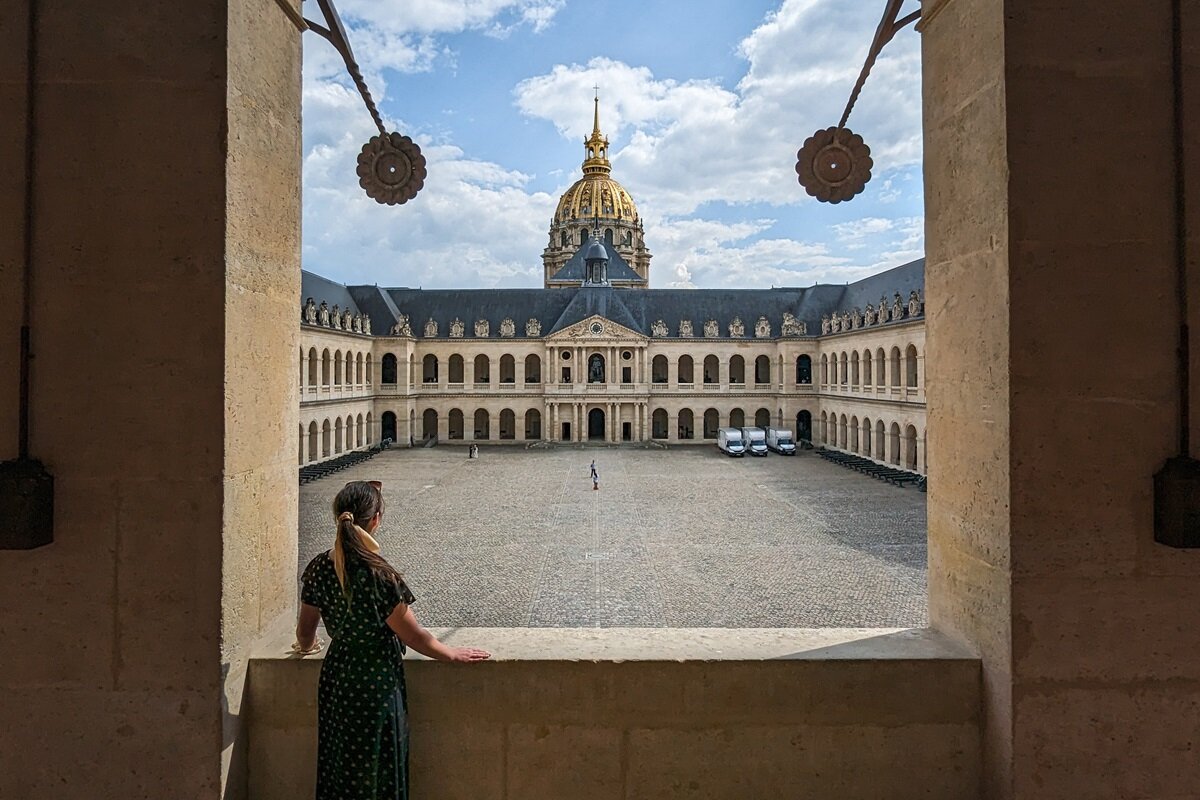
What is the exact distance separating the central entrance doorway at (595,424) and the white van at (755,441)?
1411cm

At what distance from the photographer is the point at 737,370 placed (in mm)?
62125

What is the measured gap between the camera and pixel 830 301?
6019 centimetres

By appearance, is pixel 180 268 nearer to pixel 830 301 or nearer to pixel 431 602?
pixel 431 602

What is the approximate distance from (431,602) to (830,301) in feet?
170

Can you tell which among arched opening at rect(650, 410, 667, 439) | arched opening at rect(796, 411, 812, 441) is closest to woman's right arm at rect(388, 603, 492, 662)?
arched opening at rect(796, 411, 812, 441)

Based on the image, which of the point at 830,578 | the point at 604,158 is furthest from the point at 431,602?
the point at 604,158

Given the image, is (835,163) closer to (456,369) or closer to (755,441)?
(755,441)

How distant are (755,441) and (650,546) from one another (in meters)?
31.1

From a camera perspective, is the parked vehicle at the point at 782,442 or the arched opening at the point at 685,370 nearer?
the parked vehicle at the point at 782,442

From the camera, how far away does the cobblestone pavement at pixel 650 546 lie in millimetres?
15977

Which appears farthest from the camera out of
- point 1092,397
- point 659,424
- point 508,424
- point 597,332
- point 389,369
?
point 659,424

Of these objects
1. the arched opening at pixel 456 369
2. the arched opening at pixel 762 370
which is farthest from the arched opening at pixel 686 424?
the arched opening at pixel 456 369

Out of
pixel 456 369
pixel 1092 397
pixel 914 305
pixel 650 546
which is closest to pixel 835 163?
pixel 1092 397

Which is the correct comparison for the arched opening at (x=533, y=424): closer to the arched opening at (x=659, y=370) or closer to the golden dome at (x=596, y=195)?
the arched opening at (x=659, y=370)
